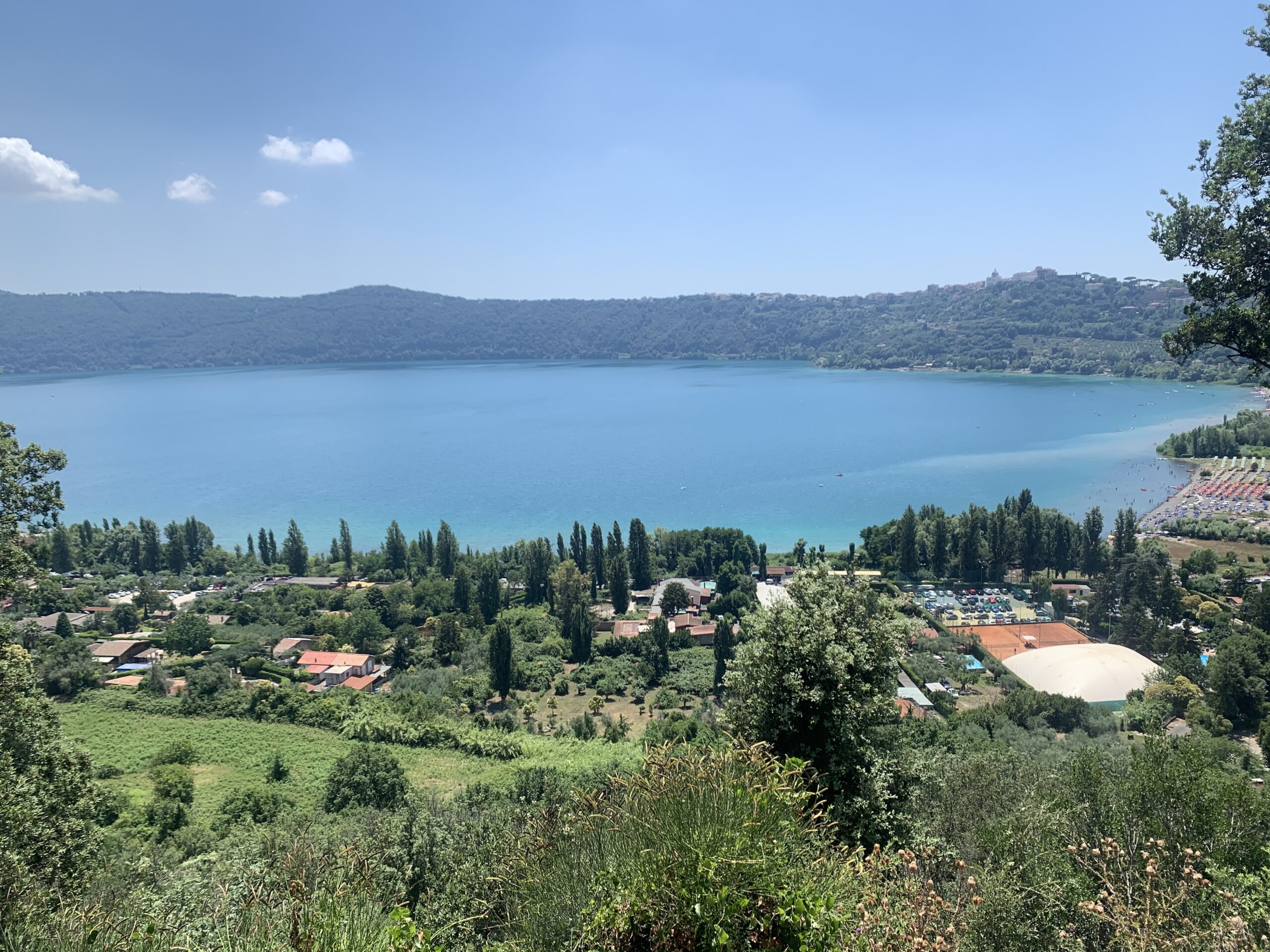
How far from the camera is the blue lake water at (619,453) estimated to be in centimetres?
5450

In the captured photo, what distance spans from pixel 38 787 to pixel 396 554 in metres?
34.6

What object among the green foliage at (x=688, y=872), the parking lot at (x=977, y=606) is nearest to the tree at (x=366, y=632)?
the parking lot at (x=977, y=606)

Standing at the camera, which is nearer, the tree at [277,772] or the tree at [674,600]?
the tree at [277,772]

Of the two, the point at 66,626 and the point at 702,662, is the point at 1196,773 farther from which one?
the point at 66,626

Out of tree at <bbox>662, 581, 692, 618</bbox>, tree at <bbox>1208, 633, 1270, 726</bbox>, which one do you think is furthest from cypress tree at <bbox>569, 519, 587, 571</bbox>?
tree at <bbox>1208, 633, 1270, 726</bbox>

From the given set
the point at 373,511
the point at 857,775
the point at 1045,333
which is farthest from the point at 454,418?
the point at 1045,333

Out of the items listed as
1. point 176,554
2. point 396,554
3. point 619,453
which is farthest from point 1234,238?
point 619,453

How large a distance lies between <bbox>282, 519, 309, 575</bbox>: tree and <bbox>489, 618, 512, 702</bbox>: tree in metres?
20.8

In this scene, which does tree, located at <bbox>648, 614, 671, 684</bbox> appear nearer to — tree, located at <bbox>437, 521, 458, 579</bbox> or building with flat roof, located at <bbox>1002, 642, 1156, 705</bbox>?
building with flat roof, located at <bbox>1002, 642, 1156, 705</bbox>

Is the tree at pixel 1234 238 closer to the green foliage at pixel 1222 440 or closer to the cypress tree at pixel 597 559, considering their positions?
the cypress tree at pixel 597 559

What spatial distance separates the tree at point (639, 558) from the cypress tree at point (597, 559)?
28.6 inches

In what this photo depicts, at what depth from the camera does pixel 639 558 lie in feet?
129

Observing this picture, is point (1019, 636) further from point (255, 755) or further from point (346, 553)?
point (346, 553)

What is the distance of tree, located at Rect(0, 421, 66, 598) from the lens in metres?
7.27
